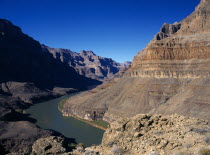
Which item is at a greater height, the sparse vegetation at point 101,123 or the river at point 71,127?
the sparse vegetation at point 101,123

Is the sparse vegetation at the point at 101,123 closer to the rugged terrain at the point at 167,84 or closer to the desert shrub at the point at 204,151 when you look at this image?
the rugged terrain at the point at 167,84

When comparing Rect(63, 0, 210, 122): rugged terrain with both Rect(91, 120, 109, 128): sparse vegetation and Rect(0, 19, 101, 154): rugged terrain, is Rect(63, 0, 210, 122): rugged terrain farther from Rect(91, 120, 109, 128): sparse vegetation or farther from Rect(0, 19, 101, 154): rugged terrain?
Rect(0, 19, 101, 154): rugged terrain

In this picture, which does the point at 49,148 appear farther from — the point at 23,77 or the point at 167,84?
the point at 23,77

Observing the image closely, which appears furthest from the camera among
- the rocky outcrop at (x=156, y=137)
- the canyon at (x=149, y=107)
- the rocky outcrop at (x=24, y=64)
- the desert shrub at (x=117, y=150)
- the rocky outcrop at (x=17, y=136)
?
the rocky outcrop at (x=24, y=64)

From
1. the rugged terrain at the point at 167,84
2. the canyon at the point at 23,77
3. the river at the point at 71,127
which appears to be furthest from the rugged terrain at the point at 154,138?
the canyon at the point at 23,77

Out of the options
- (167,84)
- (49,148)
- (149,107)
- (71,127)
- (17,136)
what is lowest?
(71,127)

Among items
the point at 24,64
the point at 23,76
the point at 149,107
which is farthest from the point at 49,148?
the point at 24,64

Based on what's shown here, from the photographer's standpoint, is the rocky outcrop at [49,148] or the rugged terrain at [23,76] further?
the rugged terrain at [23,76]

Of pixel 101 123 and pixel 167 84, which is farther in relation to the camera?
pixel 167 84

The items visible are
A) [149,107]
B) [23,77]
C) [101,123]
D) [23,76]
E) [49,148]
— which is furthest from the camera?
[23,76]
